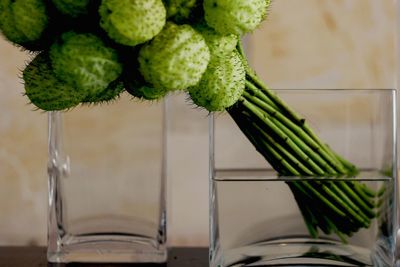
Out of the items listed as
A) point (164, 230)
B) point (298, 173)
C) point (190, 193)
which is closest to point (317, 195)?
point (298, 173)

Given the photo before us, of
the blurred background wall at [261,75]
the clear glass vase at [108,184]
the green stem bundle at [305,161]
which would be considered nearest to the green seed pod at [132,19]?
the green stem bundle at [305,161]

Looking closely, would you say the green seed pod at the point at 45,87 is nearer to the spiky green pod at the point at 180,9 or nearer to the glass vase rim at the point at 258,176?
the spiky green pod at the point at 180,9

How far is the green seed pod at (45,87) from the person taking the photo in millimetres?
566

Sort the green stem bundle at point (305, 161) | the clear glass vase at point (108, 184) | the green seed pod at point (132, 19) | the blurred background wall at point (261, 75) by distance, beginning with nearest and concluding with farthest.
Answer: the green seed pod at point (132, 19) → the green stem bundle at point (305, 161) → the clear glass vase at point (108, 184) → the blurred background wall at point (261, 75)

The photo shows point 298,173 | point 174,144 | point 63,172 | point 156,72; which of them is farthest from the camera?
point 174,144

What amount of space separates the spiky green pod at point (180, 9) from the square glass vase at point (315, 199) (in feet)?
0.66

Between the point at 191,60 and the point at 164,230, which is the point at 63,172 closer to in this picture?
the point at 164,230

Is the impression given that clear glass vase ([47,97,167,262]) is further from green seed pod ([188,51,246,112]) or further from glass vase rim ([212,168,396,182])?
green seed pod ([188,51,246,112])

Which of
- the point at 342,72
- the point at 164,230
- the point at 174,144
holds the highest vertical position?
the point at 342,72

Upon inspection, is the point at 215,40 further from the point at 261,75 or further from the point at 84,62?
the point at 261,75

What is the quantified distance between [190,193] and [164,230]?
240mm

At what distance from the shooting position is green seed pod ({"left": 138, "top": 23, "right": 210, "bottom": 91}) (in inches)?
20.9

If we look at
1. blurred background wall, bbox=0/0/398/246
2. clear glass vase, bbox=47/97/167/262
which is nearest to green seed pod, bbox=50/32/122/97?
clear glass vase, bbox=47/97/167/262

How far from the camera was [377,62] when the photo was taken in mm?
1099
